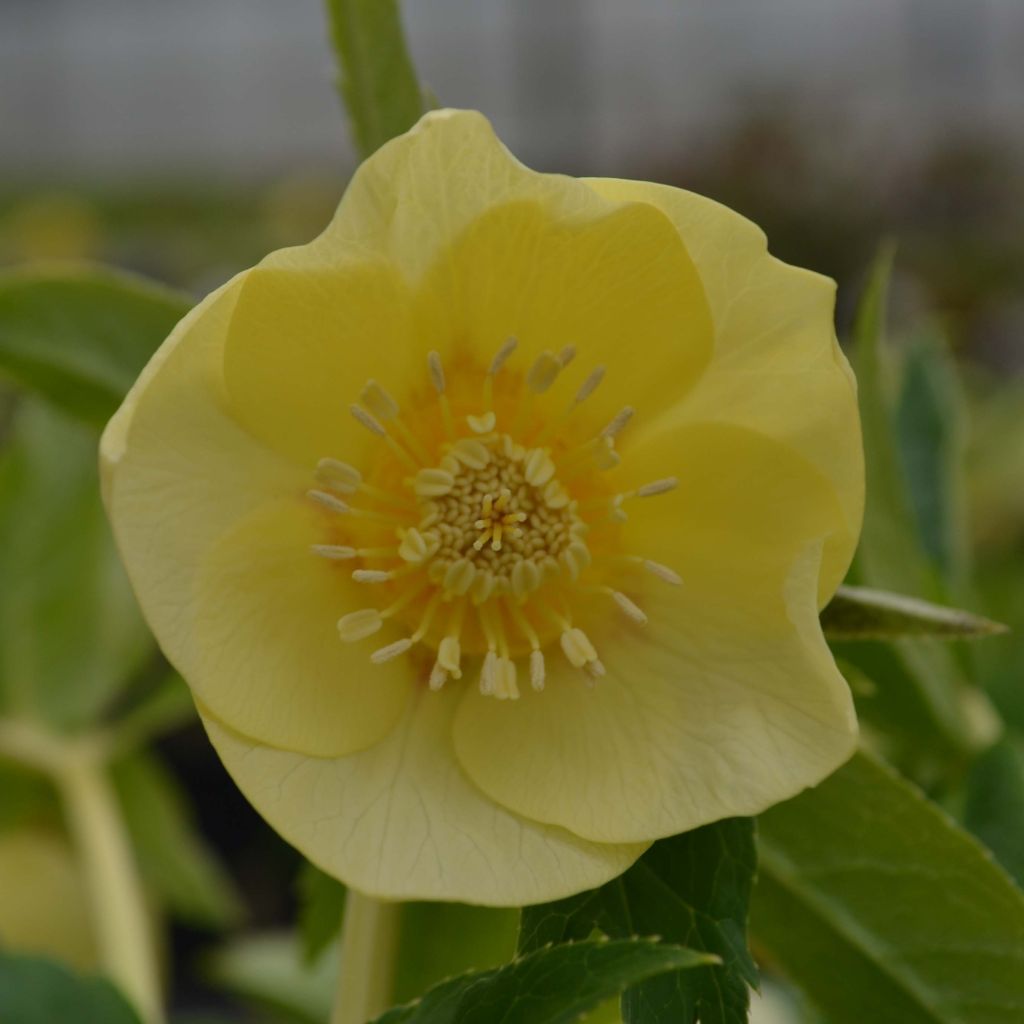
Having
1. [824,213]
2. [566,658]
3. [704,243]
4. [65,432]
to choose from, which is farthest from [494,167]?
[824,213]

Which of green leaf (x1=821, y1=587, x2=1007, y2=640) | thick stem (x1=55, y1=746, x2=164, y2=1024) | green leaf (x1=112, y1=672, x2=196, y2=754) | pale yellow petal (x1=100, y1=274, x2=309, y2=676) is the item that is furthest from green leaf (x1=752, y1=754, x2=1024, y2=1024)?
green leaf (x1=112, y1=672, x2=196, y2=754)

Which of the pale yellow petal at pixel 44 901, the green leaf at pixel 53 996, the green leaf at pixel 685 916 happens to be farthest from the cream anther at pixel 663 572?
the pale yellow petal at pixel 44 901

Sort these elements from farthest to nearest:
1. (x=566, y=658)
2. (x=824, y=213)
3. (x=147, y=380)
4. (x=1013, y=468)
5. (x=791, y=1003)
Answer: (x=824, y=213) → (x=1013, y=468) → (x=791, y=1003) → (x=566, y=658) → (x=147, y=380)

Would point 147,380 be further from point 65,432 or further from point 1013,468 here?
point 1013,468

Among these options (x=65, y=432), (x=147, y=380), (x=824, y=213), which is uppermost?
(x=147, y=380)

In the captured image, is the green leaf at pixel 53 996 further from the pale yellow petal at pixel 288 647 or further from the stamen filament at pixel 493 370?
the stamen filament at pixel 493 370

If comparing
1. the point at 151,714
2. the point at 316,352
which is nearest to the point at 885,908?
the point at 316,352
